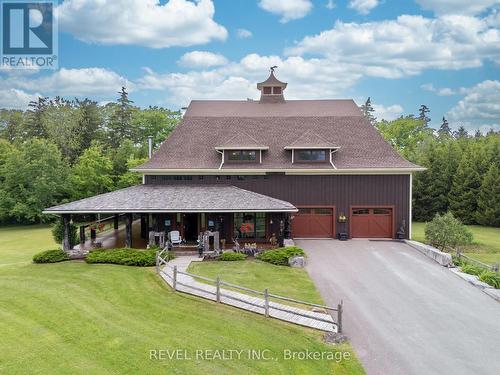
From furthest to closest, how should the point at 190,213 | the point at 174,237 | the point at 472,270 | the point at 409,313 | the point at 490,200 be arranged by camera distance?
the point at 490,200
the point at 190,213
the point at 174,237
the point at 472,270
the point at 409,313

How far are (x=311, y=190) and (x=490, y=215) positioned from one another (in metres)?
23.9

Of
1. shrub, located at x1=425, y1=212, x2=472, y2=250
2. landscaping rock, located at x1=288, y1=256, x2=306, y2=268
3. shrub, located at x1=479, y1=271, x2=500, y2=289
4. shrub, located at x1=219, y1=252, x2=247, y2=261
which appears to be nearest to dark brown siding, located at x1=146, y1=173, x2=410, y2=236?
shrub, located at x1=425, y1=212, x2=472, y2=250

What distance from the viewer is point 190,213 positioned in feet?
74.8

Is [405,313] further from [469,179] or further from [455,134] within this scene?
[455,134]

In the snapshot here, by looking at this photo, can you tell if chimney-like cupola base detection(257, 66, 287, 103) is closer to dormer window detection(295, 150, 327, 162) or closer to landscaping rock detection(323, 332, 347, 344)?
dormer window detection(295, 150, 327, 162)

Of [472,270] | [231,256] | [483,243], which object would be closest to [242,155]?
[231,256]

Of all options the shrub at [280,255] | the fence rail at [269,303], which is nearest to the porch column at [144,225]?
the shrub at [280,255]

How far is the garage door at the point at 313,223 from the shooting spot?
80.7 ft

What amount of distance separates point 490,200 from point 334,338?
34440mm

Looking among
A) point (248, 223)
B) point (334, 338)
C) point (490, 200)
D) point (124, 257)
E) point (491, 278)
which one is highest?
point (490, 200)

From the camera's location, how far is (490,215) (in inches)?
1499

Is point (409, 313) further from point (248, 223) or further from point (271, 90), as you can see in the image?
point (271, 90)

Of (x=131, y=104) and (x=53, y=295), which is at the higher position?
(x=131, y=104)

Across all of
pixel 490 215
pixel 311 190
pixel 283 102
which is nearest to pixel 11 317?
pixel 311 190
